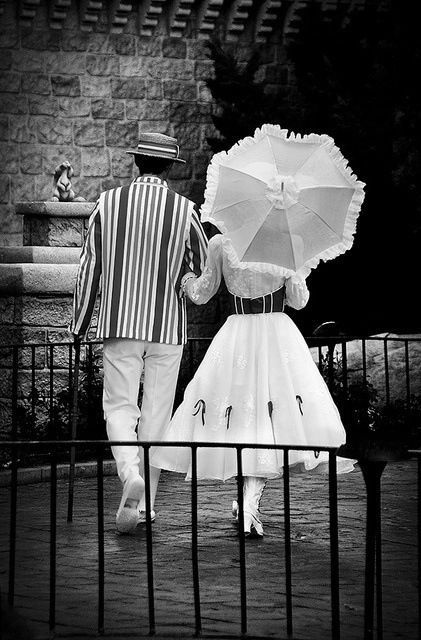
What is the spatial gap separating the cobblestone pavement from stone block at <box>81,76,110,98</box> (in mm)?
9247

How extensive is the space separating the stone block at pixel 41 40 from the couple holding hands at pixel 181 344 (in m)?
9.98

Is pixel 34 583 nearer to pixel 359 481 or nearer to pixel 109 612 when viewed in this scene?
pixel 109 612

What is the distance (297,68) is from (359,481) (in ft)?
30.4

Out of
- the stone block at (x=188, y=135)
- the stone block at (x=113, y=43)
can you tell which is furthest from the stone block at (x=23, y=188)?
the stone block at (x=188, y=135)

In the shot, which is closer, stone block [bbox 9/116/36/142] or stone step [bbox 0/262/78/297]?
stone step [bbox 0/262/78/297]

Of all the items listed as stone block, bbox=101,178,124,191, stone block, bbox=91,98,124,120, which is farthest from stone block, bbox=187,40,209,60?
stone block, bbox=101,178,124,191

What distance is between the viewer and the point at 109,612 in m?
5.20

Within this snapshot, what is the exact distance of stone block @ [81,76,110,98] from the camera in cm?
1706

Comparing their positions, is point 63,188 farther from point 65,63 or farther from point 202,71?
point 202,71

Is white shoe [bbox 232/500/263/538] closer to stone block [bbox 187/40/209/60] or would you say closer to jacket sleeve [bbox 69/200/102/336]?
jacket sleeve [bbox 69/200/102/336]

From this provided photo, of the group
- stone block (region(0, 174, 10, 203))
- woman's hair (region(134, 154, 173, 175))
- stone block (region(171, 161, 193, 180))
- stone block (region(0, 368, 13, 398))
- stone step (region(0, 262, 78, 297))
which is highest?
stone block (region(171, 161, 193, 180))

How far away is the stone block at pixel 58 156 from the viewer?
662 inches

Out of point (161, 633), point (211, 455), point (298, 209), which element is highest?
point (298, 209)

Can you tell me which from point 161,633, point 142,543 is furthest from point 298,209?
point 161,633
